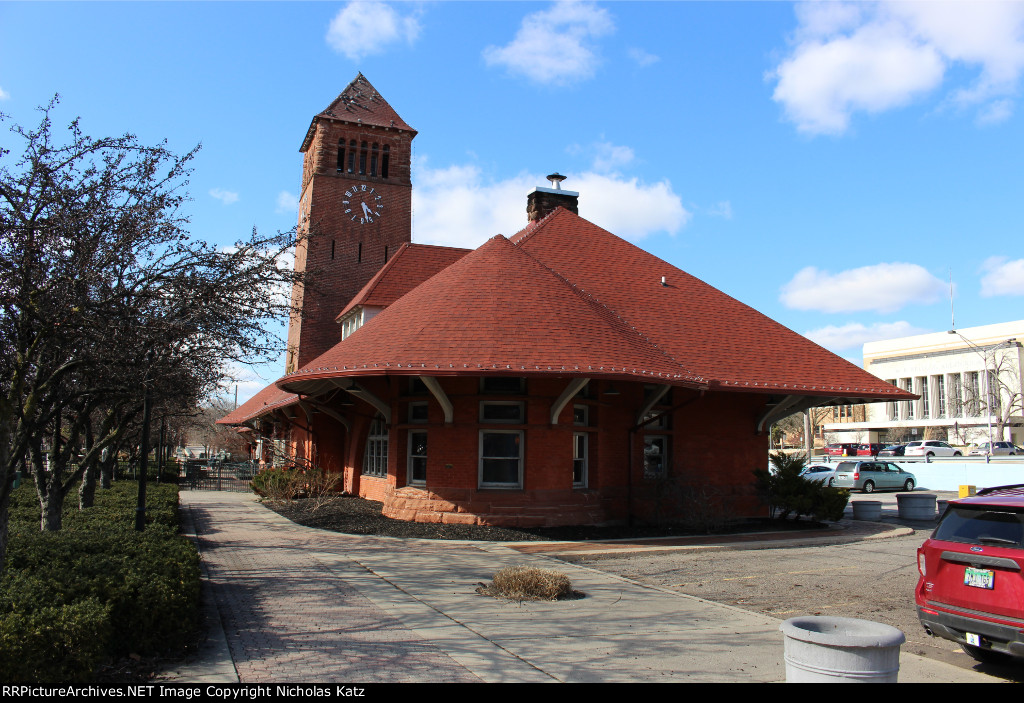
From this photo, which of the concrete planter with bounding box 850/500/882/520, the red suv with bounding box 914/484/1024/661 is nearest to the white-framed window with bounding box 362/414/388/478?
the concrete planter with bounding box 850/500/882/520

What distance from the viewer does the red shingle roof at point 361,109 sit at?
38.8 m

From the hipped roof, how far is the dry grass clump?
517cm

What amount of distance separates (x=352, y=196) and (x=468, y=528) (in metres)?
25.9

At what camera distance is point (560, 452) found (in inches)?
642

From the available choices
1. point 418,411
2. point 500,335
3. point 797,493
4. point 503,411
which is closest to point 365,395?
point 418,411

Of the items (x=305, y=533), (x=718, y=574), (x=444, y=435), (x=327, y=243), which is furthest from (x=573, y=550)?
(x=327, y=243)

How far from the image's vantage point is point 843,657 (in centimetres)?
467

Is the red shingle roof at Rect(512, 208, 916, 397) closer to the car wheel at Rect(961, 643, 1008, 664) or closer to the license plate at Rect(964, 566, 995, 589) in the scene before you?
the car wheel at Rect(961, 643, 1008, 664)

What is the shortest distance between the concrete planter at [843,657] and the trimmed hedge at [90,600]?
4.94m

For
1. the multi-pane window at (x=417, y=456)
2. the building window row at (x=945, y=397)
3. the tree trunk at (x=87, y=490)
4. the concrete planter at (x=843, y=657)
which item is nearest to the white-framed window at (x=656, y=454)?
the multi-pane window at (x=417, y=456)

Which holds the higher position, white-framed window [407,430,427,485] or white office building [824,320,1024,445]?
white office building [824,320,1024,445]

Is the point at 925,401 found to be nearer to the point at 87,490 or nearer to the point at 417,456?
the point at 417,456

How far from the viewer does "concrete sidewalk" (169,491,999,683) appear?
6.25 m

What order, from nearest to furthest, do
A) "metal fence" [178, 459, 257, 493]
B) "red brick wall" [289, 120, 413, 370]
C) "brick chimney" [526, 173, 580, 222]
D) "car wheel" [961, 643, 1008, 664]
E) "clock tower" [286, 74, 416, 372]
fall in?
"car wheel" [961, 643, 1008, 664] < "brick chimney" [526, 173, 580, 222] < "metal fence" [178, 459, 257, 493] < "red brick wall" [289, 120, 413, 370] < "clock tower" [286, 74, 416, 372]
